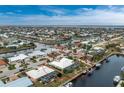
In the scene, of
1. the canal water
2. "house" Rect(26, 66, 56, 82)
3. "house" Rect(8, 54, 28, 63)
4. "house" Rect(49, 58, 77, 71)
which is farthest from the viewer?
"house" Rect(8, 54, 28, 63)

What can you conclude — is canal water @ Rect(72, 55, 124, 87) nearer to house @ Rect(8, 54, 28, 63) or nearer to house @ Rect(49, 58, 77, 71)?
house @ Rect(49, 58, 77, 71)

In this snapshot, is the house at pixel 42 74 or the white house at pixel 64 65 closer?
the house at pixel 42 74

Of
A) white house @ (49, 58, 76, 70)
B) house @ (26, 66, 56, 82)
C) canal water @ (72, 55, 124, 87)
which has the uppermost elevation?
white house @ (49, 58, 76, 70)

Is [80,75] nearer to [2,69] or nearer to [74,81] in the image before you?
[74,81]

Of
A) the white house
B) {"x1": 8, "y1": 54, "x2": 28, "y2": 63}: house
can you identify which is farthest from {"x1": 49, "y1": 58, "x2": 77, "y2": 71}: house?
{"x1": 8, "y1": 54, "x2": 28, "y2": 63}: house

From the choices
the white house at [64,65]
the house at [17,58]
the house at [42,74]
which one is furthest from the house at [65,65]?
the house at [17,58]

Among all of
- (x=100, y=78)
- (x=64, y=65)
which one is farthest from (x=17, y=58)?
(x=100, y=78)

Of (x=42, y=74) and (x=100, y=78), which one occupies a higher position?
(x=42, y=74)

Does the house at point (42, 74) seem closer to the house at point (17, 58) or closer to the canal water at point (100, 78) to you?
the canal water at point (100, 78)

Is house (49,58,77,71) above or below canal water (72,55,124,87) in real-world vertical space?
above

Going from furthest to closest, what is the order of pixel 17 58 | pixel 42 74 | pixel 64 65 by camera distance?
pixel 17 58, pixel 64 65, pixel 42 74

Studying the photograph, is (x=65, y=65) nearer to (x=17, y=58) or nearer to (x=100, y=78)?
(x=100, y=78)
